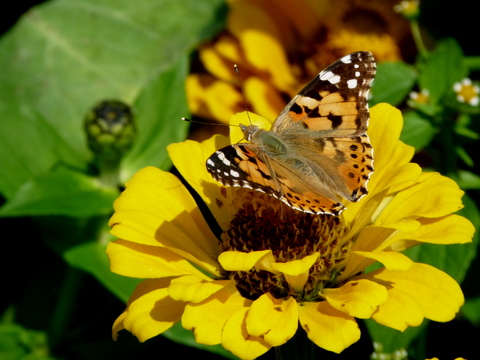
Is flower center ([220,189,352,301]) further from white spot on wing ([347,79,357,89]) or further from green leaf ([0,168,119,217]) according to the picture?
green leaf ([0,168,119,217])

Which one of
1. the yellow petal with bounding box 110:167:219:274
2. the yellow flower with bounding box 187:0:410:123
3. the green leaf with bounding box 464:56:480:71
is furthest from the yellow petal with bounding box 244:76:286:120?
the yellow petal with bounding box 110:167:219:274

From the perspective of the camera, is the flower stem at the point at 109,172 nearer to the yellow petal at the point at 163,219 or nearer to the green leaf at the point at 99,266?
the green leaf at the point at 99,266

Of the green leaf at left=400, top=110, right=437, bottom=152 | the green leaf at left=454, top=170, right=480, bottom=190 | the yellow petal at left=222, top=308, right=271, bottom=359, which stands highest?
the green leaf at left=400, top=110, right=437, bottom=152

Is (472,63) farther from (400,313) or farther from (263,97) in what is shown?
(400,313)

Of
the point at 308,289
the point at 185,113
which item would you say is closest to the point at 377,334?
the point at 308,289

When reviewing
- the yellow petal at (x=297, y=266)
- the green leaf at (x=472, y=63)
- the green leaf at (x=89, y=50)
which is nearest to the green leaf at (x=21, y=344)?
the green leaf at (x=89, y=50)
